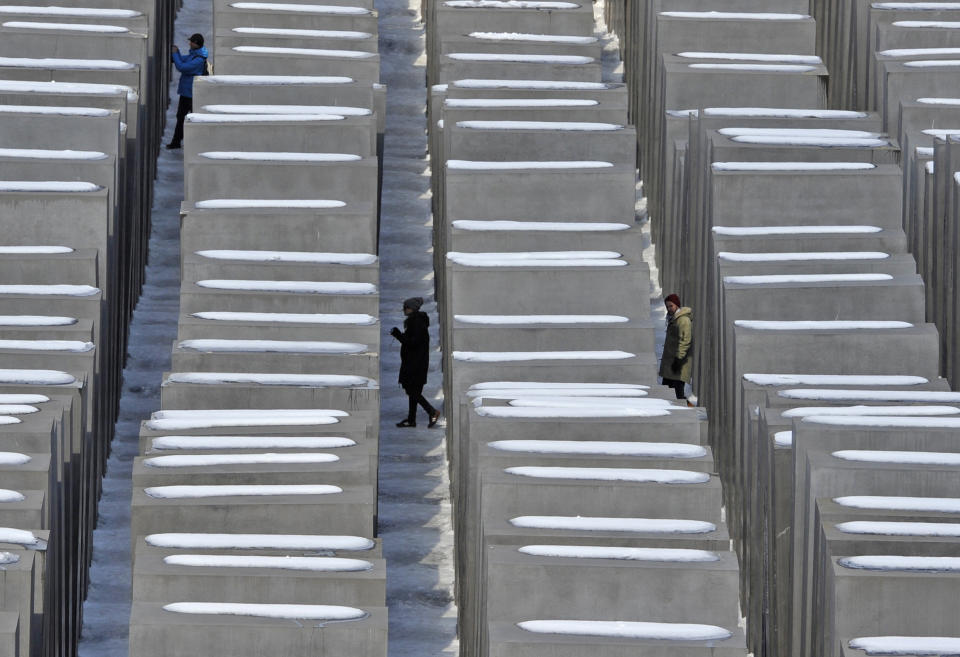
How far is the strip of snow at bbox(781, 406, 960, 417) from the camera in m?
14.1

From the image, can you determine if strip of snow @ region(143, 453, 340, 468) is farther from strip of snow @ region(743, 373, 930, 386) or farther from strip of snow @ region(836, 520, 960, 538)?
strip of snow @ region(836, 520, 960, 538)

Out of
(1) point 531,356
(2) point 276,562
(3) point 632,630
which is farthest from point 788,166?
(2) point 276,562

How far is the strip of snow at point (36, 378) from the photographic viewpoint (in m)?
15.2

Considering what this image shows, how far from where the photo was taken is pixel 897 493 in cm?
1313

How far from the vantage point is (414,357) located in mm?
17438

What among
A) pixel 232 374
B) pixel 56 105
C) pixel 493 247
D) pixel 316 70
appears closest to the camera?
pixel 232 374

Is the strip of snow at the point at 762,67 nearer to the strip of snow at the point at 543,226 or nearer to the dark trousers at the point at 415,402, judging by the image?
the strip of snow at the point at 543,226

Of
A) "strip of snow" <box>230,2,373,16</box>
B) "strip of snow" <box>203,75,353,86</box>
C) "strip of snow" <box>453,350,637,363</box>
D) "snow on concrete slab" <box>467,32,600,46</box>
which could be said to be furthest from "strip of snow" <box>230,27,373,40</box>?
"strip of snow" <box>453,350,637,363</box>

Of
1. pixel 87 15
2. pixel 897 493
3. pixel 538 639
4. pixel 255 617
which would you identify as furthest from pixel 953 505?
pixel 87 15

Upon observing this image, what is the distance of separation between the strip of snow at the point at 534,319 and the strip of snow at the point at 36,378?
10.3 ft

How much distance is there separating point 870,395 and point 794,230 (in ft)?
9.56

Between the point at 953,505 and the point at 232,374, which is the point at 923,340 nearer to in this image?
the point at 953,505

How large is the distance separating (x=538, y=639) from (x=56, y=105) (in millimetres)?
9148

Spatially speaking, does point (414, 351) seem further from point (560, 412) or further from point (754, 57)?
point (754, 57)
